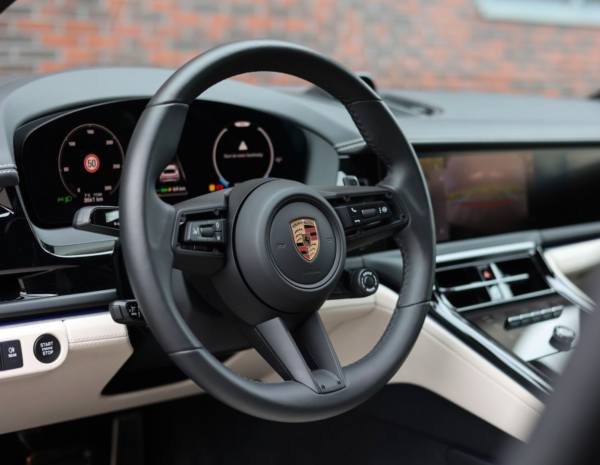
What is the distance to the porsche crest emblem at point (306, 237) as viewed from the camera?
91 cm

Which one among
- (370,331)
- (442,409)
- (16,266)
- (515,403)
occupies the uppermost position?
(16,266)

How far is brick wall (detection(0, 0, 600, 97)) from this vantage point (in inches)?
131

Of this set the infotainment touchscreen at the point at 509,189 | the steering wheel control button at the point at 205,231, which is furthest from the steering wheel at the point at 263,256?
the infotainment touchscreen at the point at 509,189

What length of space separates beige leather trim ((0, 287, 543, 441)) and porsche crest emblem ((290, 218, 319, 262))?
33cm

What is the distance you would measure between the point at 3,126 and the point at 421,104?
4.35ft

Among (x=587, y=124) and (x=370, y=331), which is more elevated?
(x=587, y=124)

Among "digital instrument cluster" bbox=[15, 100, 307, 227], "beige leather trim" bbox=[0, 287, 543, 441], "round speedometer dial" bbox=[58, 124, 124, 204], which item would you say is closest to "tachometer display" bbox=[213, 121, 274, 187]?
"digital instrument cluster" bbox=[15, 100, 307, 227]

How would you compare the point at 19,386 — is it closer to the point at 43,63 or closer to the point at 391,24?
the point at 43,63

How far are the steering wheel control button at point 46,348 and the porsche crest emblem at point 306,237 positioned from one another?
1.51ft

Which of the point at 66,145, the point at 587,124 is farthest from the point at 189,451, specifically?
the point at 587,124

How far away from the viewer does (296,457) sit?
1.64 m

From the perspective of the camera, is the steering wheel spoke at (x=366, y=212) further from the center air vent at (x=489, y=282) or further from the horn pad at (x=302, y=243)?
the center air vent at (x=489, y=282)

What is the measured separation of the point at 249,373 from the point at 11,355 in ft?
1.86

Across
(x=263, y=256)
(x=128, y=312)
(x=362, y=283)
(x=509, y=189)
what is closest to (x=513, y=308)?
(x=509, y=189)
